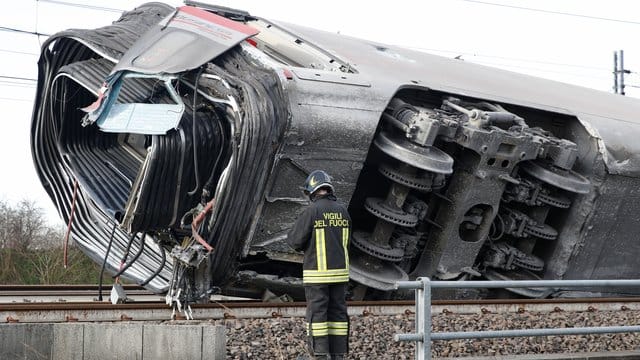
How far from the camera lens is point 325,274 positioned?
240 inches

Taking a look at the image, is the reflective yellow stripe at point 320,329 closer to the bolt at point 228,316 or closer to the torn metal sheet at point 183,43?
the bolt at point 228,316

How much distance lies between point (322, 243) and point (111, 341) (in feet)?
5.34

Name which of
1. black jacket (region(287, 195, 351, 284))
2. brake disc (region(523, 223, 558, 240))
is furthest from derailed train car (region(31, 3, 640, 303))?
black jacket (region(287, 195, 351, 284))

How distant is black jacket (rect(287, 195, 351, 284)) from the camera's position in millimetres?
6098

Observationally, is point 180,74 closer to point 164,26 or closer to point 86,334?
point 164,26

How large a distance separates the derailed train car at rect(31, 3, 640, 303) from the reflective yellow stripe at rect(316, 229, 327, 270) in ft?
7.00

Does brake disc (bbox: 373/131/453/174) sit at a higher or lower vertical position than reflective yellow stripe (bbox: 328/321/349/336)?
higher

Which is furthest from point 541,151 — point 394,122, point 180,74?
point 180,74

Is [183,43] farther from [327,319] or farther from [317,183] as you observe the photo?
[327,319]

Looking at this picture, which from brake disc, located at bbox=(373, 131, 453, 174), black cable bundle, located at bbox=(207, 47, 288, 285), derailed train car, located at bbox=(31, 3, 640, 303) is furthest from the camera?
brake disc, located at bbox=(373, 131, 453, 174)

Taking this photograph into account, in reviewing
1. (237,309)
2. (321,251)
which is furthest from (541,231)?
(321,251)

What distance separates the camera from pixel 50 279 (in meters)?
20.8

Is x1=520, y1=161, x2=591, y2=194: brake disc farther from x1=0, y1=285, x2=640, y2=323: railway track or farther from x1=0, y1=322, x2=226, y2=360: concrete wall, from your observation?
x1=0, y1=322, x2=226, y2=360: concrete wall

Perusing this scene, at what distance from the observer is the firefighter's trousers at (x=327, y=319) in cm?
606
